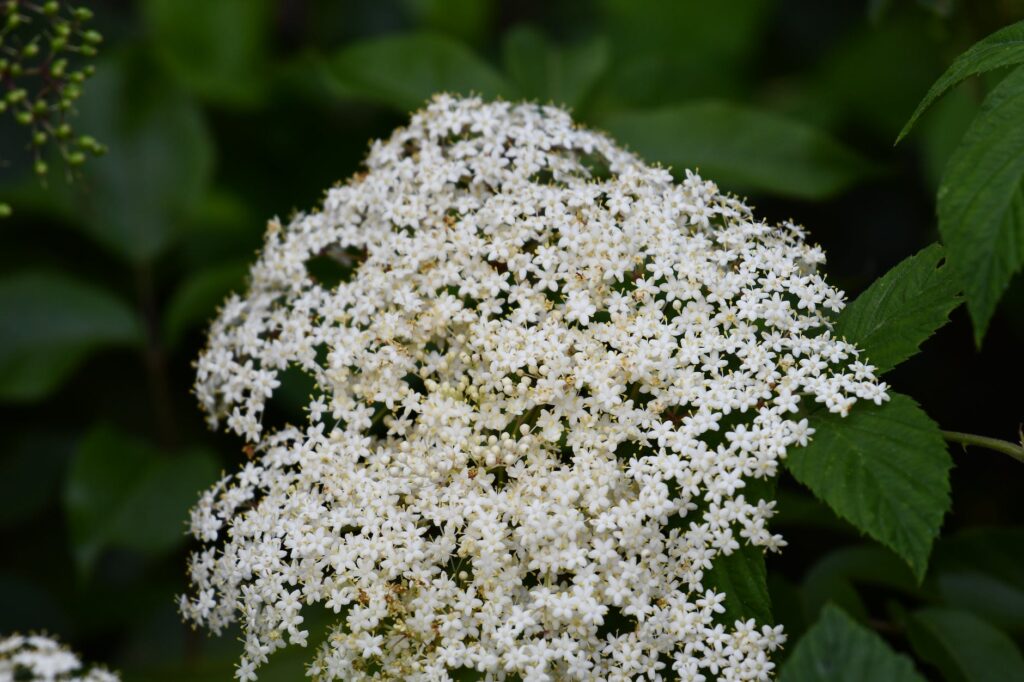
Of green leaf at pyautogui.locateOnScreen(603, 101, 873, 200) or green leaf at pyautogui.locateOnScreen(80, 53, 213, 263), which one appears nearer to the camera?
green leaf at pyautogui.locateOnScreen(603, 101, 873, 200)

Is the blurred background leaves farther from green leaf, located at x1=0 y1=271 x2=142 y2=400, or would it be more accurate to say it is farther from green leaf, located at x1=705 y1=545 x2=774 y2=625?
green leaf, located at x1=705 y1=545 x2=774 y2=625

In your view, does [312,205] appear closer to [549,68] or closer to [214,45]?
[214,45]

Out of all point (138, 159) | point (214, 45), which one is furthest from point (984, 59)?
point (214, 45)

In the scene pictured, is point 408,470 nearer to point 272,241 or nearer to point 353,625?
point 353,625

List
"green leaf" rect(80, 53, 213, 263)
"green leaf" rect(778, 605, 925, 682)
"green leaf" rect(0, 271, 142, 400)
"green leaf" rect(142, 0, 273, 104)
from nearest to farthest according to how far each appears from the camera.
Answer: "green leaf" rect(778, 605, 925, 682) → "green leaf" rect(0, 271, 142, 400) → "green leaf" rect(80, 53, 213, 263) → "green leaf" rect(142, 0, 273, 104)

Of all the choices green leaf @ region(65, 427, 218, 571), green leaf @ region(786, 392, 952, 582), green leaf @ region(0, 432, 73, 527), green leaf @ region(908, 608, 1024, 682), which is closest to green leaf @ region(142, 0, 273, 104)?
green leaf @ region(65, 427, 218, 571)

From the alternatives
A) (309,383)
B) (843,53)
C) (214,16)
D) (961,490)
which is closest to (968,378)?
(961,490)
